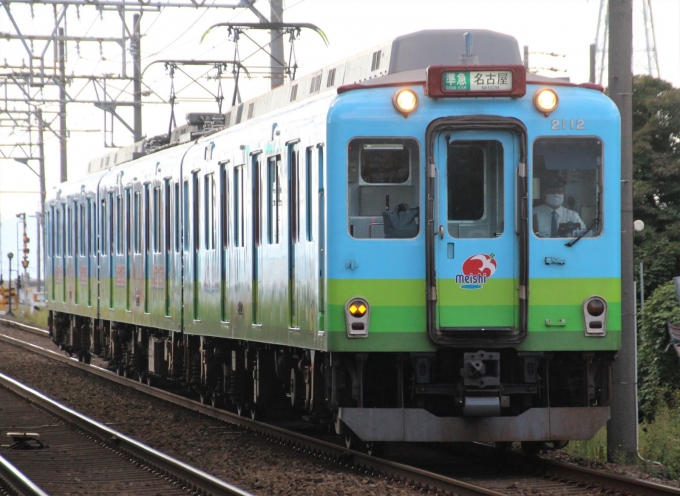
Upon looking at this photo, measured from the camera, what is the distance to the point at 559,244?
10.0 metres

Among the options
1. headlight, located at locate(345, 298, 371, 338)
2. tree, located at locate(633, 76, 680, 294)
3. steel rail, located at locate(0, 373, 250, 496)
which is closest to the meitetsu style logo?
headlight, located at locate(345, 298, 371, 338)

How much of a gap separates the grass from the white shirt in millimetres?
1977

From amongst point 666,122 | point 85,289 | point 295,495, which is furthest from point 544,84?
point 666,122

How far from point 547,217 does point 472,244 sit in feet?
1.99

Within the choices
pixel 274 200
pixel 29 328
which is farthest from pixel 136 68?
pixel 274 200

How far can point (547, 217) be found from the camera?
10.0 metres

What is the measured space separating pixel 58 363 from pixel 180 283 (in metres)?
9.20

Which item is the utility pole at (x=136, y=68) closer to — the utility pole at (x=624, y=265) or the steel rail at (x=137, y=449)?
the steel rail at (x=137, y=449)

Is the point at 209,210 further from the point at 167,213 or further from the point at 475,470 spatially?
the point at 475,470

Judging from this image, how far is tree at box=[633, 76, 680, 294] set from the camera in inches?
Answer: 1003

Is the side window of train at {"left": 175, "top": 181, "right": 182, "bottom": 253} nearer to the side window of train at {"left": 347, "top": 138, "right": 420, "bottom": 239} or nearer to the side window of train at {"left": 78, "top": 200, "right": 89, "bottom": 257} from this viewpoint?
the side window of train at {"left": 347, "top": 138, "right": 420, "bottom": 239}

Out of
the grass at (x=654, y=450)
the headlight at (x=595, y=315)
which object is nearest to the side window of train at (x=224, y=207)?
the grass at (x=654, y=450)

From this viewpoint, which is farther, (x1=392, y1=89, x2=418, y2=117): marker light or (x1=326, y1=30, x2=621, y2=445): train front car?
(x1=392, y1=89, x2=418, y2=117): marker light

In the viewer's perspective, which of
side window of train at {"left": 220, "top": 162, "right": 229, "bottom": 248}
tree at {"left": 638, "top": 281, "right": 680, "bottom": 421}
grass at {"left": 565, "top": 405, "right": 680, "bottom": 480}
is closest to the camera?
grass at {"left": 565, "top": 405, "right": 680, "bottom": 480}
